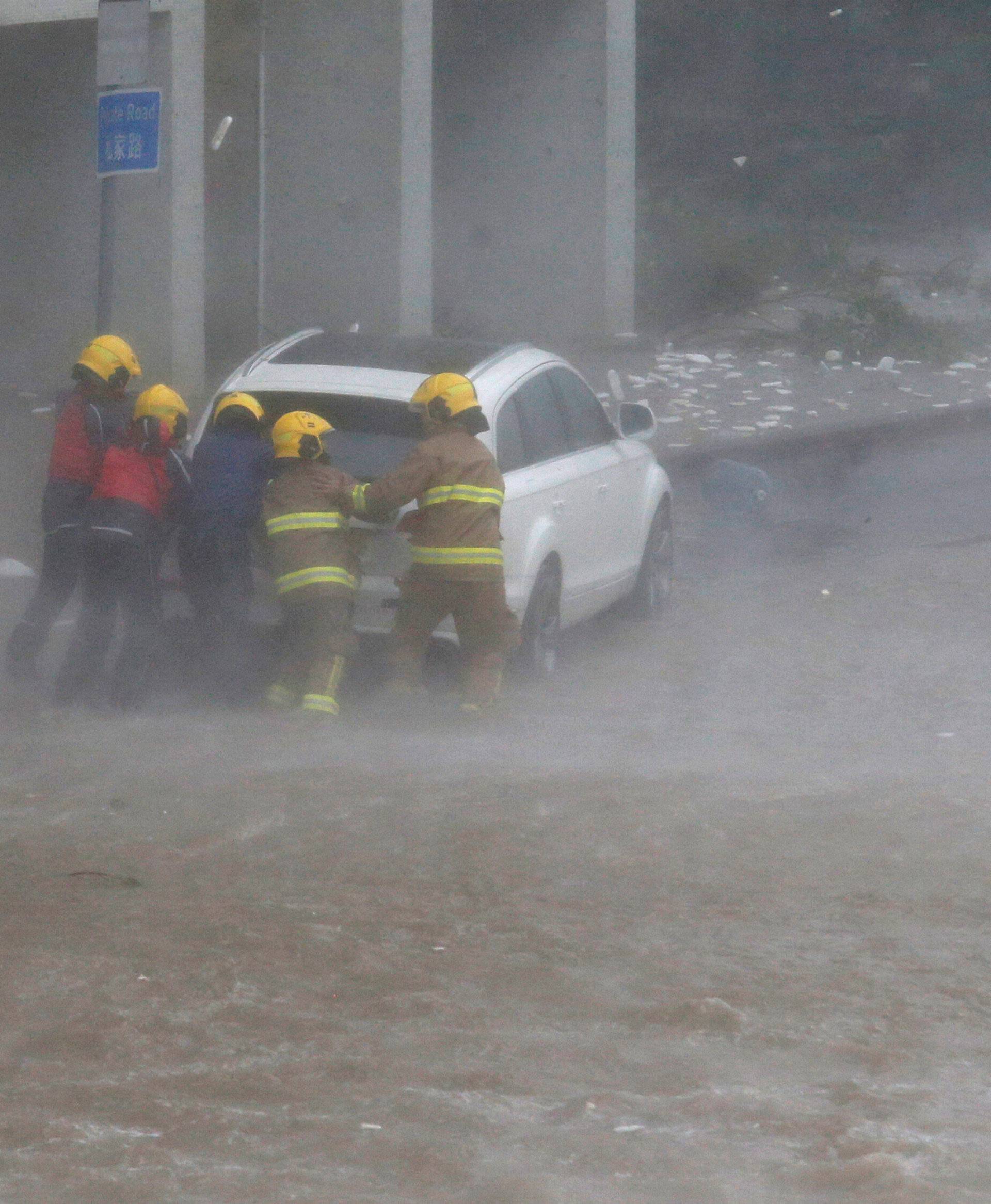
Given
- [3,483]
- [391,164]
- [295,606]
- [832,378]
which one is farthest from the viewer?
[832,378]

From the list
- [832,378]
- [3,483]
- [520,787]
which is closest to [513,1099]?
[520,787]

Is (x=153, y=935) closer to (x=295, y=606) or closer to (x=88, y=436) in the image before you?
(x=295, y=606)

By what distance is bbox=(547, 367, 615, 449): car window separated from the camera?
29.7 ft

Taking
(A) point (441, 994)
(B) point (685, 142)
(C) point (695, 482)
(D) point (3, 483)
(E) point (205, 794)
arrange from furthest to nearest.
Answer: (B) point (685, 142)
(C) point (695, 482)
(D) point (3, 483)
(E) point (205, 794)
(A) point (441, 994)

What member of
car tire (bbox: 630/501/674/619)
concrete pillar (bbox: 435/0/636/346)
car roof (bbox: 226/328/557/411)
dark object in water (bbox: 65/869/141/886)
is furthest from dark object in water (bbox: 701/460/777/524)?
concrete pillar (bbox: 435/0/636/346)

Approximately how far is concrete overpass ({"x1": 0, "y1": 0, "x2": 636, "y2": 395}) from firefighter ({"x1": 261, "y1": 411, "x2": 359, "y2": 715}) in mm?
6788

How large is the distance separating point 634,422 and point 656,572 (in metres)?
0.87

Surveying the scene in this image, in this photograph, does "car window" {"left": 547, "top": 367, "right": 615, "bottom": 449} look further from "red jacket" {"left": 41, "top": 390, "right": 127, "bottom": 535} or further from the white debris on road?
the white debris on road

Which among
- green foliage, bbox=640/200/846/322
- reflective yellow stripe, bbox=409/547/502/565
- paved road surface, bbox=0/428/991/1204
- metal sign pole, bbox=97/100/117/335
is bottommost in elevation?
paved road surface, bbox=0/428/991/1204

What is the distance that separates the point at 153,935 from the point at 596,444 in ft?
15.2

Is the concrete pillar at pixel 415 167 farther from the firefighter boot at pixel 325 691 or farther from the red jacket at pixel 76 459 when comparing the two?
the firefighter boot at pixel 325 691

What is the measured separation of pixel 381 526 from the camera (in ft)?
26.1

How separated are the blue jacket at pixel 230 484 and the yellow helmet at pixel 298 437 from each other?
0.70 feet

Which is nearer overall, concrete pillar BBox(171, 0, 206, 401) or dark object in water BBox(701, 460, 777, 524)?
dark object in water BBox(701, 460, 777, 524)
